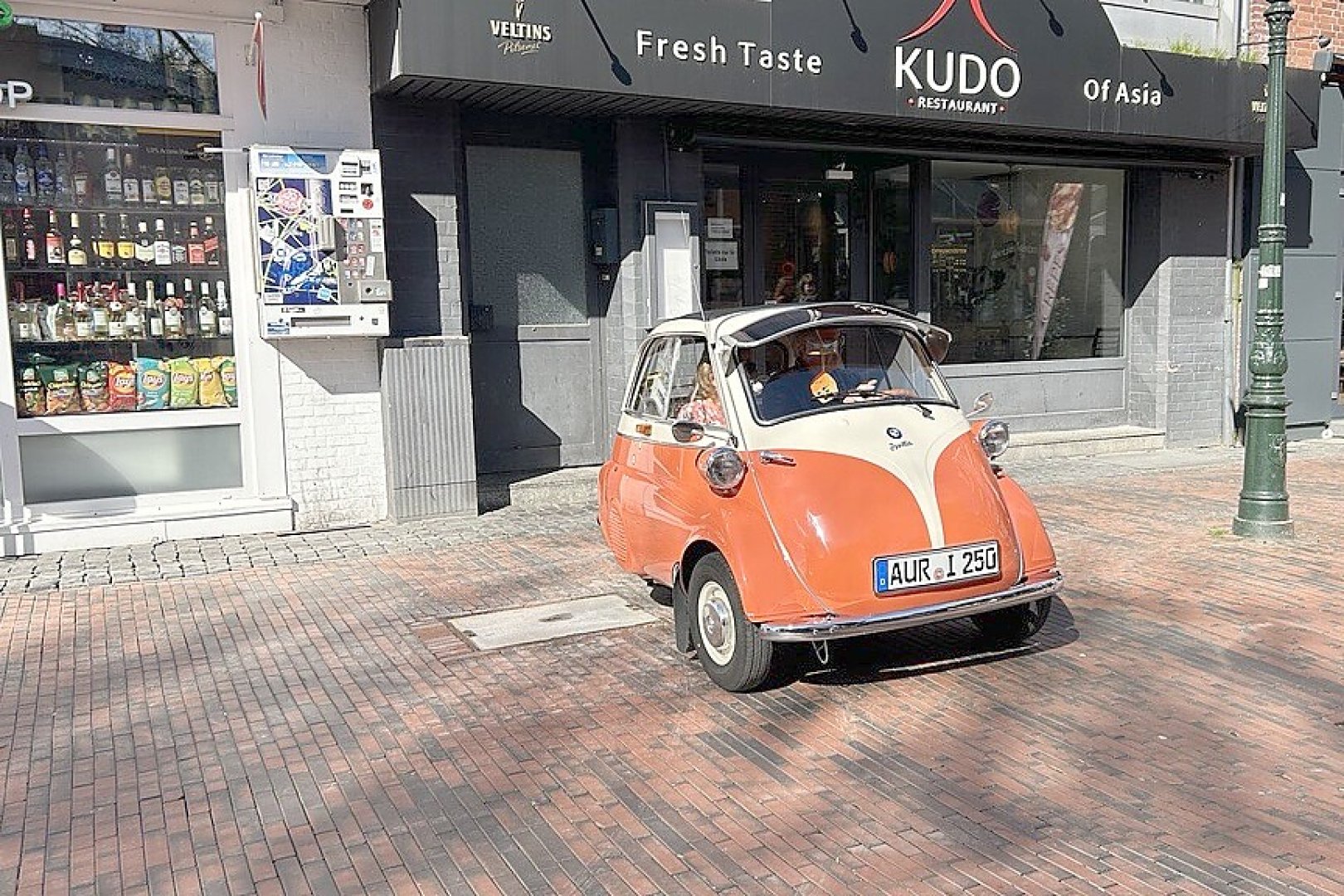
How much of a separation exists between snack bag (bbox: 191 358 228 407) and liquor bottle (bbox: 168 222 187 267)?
2.62ft

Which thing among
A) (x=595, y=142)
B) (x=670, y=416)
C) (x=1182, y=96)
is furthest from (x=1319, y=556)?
(x=595, y=142)

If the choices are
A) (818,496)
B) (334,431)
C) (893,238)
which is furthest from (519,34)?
(893,238)

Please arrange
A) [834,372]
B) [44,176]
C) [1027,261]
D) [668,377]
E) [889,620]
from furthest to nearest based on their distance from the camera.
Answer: [1027,261] → [44,176] → [668,377] → [834,372] → [889,620]

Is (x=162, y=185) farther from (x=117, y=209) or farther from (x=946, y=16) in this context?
(x=946, y=16)

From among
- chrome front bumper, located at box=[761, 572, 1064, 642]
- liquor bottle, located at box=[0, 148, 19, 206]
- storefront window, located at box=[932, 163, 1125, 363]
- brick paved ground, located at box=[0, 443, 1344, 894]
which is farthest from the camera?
storefront window, located at box=[932, 163, 1125, 363]

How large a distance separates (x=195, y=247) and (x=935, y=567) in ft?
22.5

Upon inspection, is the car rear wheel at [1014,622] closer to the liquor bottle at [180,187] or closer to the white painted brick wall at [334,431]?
the white painted brick wall at [334,431]

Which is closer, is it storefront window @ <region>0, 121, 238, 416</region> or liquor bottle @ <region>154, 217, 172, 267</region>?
storefront window @ <region>0, 121, 238, 416</region>

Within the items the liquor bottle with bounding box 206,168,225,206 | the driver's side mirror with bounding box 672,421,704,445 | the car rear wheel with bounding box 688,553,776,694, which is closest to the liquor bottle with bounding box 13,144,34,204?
the liquor bottle with bounding box 206,168,225,206

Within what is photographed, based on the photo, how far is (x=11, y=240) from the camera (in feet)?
27.9

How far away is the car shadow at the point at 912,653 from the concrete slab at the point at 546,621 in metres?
1.24

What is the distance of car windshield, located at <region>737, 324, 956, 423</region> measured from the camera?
5609mm

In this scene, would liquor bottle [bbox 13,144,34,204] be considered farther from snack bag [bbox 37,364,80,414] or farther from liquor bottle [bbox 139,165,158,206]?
snack bag [bbox 37,364,80,414]

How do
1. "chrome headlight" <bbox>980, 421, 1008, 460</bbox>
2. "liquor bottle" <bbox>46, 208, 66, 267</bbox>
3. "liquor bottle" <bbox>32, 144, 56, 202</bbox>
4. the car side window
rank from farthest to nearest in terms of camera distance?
"liquor bottle" <bbox>46, 208, 66, 267</bbox> → "liquor bottle" <bbox>32, 144, 56, 202</bbox> → the car side window → "chrome headlight" <bbox>980, 421, 1008, 460</bbox>
